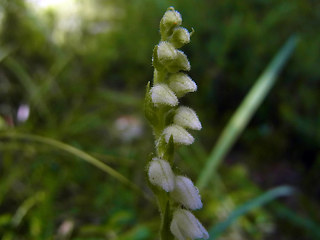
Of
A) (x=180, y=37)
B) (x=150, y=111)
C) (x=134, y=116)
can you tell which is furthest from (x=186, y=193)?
(x=134, y=116)

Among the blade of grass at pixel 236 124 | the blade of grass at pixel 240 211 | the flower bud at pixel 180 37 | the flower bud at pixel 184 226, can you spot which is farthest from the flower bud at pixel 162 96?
the blade of grass at pixel 236 124

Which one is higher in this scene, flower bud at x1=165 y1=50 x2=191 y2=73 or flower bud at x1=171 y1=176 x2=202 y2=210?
flower bud at x1=165 y1=50 x2=191 y2=73

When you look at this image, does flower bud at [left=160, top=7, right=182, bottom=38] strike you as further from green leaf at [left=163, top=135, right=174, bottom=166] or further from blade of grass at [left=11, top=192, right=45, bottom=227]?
blade of grass at [left=11, top=192, right=45, bottom=227]

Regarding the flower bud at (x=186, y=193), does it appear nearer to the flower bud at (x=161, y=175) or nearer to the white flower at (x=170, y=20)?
the flower bud at (x=161, y=175)

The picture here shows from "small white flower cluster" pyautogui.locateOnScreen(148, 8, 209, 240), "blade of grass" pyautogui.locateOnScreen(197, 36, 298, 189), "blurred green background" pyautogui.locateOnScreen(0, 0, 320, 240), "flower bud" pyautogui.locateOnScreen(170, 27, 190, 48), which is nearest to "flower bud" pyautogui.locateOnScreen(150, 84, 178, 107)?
"small white flower cluster" pyautogui.locateOnScreen(148, 8, 209, 240)

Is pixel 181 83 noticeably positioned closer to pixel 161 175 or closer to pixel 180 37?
pixel 180 37

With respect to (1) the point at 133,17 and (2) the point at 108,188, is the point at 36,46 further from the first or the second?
(2) the point at 108,188
